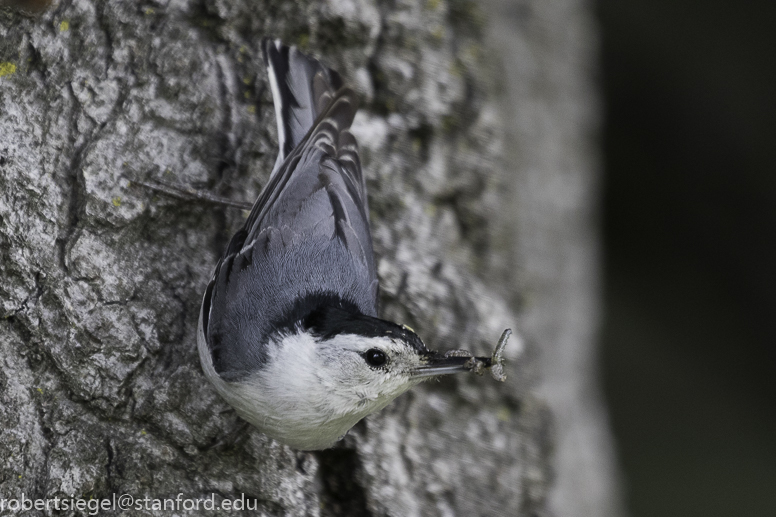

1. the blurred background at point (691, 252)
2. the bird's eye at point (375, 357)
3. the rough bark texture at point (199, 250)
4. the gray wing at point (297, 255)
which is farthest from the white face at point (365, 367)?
the blurred background at point (691, 252)

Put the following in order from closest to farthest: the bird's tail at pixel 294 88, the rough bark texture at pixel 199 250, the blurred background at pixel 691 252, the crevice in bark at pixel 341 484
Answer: the rough bark texture at pixel 199 250 → the crevice in bark at pixel 341 484 → the bird's tail at pixel 294 88 → the blurred background at pixel 691 252

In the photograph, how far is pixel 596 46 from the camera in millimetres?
4504

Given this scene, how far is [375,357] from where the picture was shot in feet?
5.54

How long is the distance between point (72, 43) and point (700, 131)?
4.05 meters

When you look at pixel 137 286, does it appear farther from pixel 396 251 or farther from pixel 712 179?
→ pixel 712 179

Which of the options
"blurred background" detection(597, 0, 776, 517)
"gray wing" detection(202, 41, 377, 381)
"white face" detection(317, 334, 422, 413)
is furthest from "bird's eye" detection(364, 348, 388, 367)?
"blurred background" detection(597, 0, 776, 517)

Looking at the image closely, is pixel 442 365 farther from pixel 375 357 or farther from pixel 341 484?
pixel 341 484

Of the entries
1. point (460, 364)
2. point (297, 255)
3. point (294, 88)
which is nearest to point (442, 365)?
point (460, 364)

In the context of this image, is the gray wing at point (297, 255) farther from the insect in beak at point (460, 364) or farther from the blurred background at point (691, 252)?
the blurred background at point (691, 252)

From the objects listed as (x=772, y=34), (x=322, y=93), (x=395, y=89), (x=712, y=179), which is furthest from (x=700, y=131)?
(x=322, y=93)

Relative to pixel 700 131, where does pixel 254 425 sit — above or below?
below

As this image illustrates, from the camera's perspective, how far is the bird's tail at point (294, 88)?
7.11 ft

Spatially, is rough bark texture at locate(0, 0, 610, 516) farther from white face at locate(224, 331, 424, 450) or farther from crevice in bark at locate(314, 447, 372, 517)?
white face at locate(224, 331, 424, 450)

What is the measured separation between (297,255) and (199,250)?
361mm
